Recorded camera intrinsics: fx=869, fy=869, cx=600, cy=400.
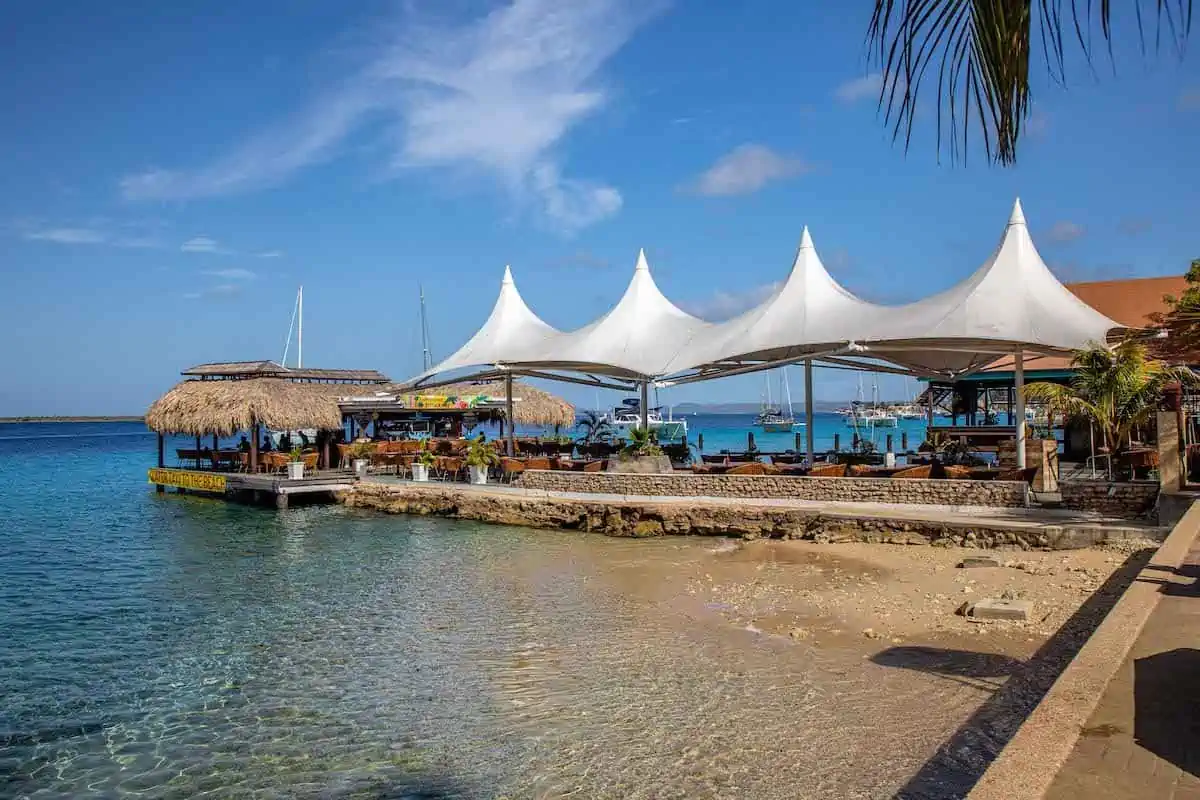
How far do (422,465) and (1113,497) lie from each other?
15356 millimetres

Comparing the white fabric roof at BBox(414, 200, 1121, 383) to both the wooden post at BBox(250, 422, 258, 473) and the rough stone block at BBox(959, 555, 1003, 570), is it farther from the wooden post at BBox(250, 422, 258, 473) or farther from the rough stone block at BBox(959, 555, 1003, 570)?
the wooden post at BBox(250, 422, 258, 473)

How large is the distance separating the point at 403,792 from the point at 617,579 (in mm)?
6615

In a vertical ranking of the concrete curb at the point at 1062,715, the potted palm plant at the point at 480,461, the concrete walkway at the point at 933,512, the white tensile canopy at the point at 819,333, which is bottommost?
the concrete walkway at the point at 933,512

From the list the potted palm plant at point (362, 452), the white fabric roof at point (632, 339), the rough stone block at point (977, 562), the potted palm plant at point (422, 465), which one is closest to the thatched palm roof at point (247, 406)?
the potted palm plant at point (362, 452)

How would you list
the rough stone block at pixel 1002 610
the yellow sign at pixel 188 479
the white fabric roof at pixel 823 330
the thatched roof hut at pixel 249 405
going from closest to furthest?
the rough stone block at pixel 1002 610 < the white fabric roof at pixel 823 330 < the thatched roof hut at pixel 249 405 < the yellow sign at pixel 188 479

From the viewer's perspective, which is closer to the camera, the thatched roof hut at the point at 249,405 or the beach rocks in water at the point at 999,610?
the beach rocks in water at the point at 999,610

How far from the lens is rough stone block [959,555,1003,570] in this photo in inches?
448

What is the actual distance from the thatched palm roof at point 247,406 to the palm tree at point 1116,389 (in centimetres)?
1607

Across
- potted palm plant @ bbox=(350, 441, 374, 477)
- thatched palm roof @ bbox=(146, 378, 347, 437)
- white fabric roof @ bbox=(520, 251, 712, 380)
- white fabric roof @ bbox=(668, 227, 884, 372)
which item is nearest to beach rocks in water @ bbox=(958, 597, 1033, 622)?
white fabric roof @ bbox=(668, 227, 884, 372)

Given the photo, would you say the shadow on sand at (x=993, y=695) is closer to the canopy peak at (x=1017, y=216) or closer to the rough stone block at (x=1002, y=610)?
the rough stone block at (x=1002, y=610)

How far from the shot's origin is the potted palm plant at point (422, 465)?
22172mm

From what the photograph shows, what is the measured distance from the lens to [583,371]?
2120 cm

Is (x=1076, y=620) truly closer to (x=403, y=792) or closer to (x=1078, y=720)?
(x=1078, y=720)

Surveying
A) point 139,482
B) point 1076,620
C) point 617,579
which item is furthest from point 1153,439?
point 139,482
